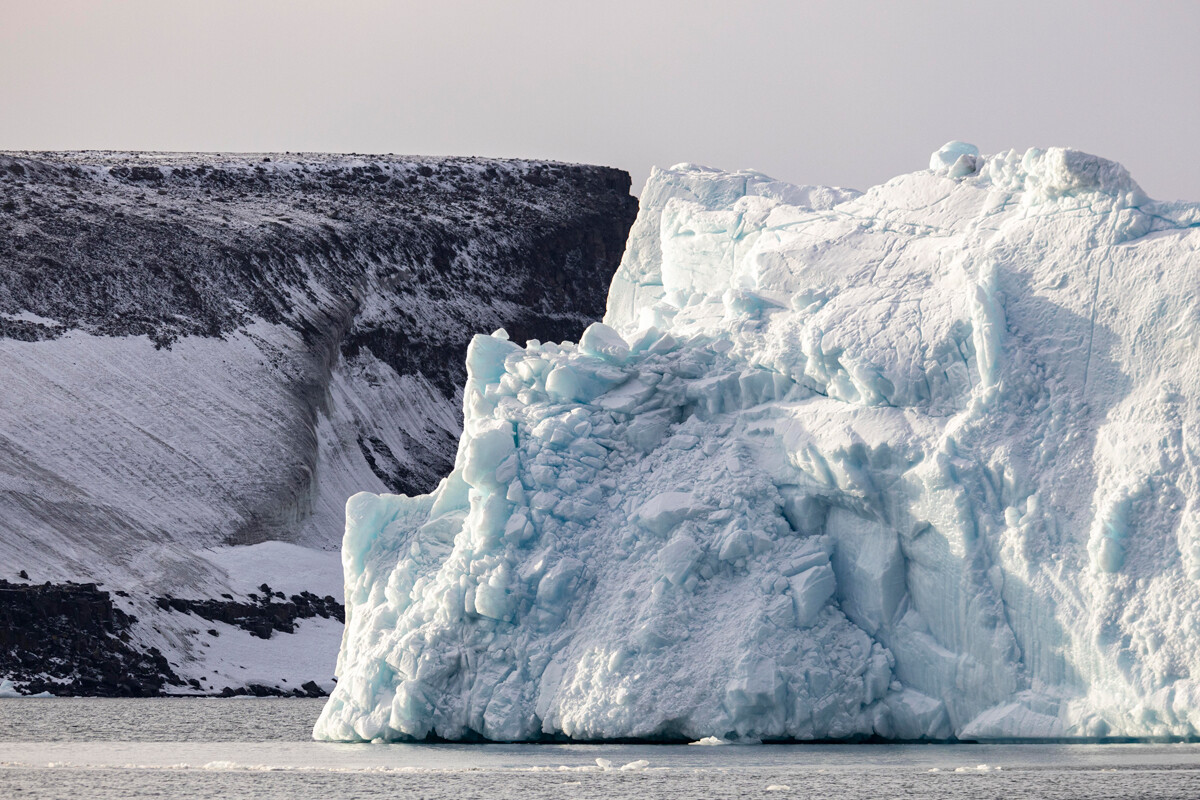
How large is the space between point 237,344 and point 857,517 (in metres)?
36.4

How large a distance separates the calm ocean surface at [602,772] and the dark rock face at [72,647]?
13.7 meters

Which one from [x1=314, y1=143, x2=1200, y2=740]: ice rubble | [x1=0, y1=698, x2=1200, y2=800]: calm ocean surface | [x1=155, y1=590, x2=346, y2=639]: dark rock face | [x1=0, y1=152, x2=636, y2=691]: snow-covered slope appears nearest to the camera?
[x1=0, y1=698, x2=1200, y2=800]: calm ocean surface

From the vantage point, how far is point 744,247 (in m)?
23.5

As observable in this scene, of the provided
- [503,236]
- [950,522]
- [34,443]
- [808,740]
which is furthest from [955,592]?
[503,236]

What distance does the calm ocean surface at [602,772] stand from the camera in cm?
1582

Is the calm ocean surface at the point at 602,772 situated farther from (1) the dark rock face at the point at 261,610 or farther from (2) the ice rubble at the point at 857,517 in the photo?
(1) the dark rock face at the point at 261,610

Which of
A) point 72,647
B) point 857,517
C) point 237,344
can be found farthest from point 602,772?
point 237,344

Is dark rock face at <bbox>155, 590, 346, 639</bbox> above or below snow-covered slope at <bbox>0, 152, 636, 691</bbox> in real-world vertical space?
below

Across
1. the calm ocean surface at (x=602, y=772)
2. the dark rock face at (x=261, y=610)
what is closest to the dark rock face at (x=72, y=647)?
the dark rock face at (x=261, y=610)

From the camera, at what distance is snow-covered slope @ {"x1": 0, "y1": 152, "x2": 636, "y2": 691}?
43.0 m

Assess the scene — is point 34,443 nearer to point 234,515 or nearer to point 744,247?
Answer: point 234,515

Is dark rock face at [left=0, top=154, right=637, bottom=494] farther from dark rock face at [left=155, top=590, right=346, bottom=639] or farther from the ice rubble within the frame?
the ice rubble

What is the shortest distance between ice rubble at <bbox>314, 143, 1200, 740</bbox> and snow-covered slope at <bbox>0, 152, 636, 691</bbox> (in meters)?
18.9

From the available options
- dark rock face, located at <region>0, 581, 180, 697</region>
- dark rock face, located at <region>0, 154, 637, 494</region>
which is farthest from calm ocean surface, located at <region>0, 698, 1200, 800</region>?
dark rock face, located at <region>0, 154, 637, 494</region>
